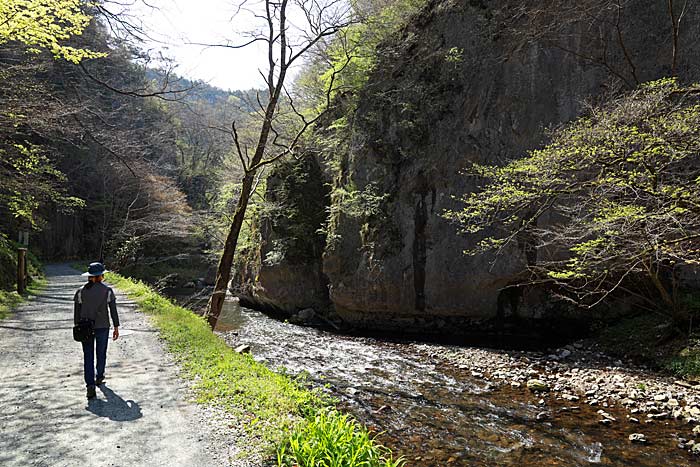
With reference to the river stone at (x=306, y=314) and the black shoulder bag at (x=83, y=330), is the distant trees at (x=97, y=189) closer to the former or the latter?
the black shoulder bag at (x=83, y=330)

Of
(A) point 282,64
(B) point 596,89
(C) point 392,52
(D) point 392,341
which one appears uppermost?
(C) point 392,52

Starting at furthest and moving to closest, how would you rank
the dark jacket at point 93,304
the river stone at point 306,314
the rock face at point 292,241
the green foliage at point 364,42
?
the rock face at point 292,241
the river stone at point 306,314
the green foliage at point 364,42
the dark jacket at point 93,304

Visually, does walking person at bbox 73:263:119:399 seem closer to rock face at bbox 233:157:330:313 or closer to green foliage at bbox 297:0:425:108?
rock face at bbox 233:157:330:313

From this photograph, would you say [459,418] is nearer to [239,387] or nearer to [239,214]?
[239,387]

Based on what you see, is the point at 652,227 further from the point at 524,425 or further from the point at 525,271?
the point at 525,271

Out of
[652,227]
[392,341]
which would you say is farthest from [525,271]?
[652,227]

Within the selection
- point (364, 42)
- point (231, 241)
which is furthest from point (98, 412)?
point (364, 42)

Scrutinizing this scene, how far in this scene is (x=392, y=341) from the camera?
44.3ft

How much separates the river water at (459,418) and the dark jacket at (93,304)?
4.22m

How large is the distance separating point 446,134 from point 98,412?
13.0 m

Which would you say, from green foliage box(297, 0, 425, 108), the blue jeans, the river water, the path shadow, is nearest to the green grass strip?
the river water

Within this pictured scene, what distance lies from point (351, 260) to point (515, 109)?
25.2ft

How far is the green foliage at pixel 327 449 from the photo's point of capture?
12.8ft

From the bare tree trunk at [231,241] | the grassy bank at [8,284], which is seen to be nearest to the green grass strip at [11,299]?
the grassy bank at [8,284]
